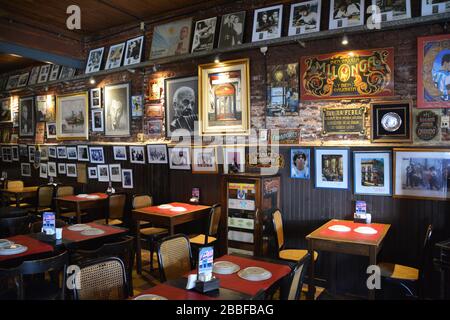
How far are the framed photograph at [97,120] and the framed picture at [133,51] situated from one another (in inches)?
51.1

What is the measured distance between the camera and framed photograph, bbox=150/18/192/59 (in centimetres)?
623

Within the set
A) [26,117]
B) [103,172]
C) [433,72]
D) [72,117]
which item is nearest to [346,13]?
[433,72]

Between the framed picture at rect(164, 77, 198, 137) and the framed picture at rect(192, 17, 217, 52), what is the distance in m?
0.53

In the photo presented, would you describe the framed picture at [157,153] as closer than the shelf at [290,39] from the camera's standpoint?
No

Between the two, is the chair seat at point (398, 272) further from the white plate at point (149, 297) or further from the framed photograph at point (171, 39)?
the framed photograph at point (171, 39)

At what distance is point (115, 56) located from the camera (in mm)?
7281

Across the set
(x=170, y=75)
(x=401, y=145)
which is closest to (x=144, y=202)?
(x=170, y=75)

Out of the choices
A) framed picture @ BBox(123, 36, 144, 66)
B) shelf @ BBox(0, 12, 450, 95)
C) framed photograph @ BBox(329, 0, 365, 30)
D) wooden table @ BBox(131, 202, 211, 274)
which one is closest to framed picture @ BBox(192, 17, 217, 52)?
shelf @ BBox(0, 12, 450, 95)

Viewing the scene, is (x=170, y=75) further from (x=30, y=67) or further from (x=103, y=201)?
(x=30, y=67)

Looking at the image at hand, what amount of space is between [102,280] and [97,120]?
18.3 feet

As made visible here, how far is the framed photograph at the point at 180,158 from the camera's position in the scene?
6266mm

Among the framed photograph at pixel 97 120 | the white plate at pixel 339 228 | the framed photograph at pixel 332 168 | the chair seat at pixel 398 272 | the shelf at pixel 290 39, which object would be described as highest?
the shelf at pixel 290 39

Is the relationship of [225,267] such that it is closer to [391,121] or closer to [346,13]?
[391,121]

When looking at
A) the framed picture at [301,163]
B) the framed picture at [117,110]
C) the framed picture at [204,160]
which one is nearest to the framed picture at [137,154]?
the framed picture at [117,110]
